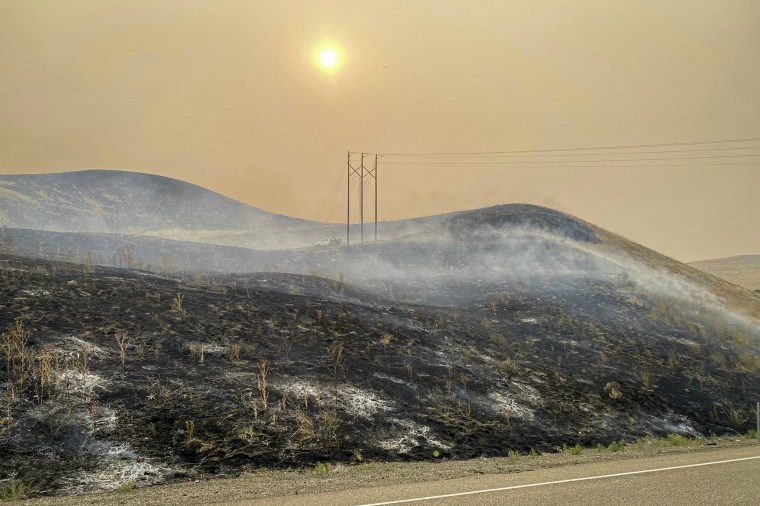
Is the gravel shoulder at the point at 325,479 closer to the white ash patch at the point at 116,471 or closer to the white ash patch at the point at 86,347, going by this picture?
the white ash patch at the point at 116,471

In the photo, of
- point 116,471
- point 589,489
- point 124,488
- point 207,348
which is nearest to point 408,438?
point 589,489

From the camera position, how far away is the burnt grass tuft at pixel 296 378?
1570 centimetres

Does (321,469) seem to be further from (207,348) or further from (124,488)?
(207,348)

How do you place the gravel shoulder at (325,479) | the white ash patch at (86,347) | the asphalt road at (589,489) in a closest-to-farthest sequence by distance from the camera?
the asphalt road at (589,489)
the gravel shoulder at (325,479)
the white ash patch at (86,347)

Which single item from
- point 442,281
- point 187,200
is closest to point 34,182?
point 187,200

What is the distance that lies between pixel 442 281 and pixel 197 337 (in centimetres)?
Answer: 2819

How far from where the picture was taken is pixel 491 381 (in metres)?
24.5

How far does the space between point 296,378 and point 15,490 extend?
9665 millimetres

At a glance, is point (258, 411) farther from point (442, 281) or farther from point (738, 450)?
point (442, 281)

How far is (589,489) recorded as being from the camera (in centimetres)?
1109

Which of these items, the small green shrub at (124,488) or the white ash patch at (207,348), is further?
the white ash patch at (207,348)

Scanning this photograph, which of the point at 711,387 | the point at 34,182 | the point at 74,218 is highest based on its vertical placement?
the point at 34,182

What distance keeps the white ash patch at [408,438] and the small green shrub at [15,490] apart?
8.67m

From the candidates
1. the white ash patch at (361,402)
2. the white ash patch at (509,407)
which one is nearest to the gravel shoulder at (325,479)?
the white ash patch at (361,402)
